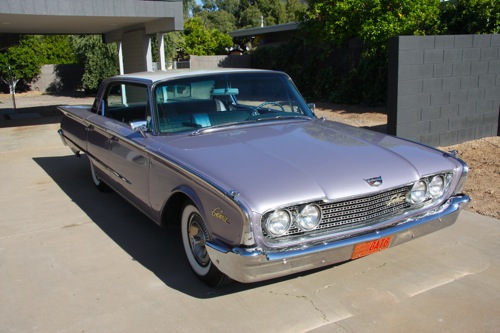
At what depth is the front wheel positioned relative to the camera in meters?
3.78

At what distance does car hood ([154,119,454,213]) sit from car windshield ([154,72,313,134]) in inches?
8.3

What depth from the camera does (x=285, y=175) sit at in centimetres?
348

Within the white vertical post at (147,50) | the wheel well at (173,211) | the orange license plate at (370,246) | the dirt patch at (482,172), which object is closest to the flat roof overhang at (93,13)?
the white vertical post at (147,50)

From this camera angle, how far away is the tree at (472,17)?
10297 millimetres

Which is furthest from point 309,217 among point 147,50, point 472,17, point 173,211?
point 147,50

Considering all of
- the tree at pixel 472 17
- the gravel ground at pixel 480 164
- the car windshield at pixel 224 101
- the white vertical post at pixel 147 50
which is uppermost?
the tree at pixel 472 17

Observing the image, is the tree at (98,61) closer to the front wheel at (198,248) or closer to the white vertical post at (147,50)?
the white vertical post at (147,50)

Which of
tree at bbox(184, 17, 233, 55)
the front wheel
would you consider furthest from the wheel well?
tree at bbox(184, 17, 233, 55)

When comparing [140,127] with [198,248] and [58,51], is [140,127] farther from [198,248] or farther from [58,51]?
[58,51]

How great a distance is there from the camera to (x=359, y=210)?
3547 mm

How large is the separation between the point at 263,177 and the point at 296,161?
0.40 meters

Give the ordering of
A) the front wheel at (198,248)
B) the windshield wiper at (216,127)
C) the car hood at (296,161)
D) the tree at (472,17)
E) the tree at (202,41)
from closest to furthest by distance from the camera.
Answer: the car hood at (296,161), the front wheel at (198,248), the windshield wiper at (216,127), the tree at (472,17), the tree at (202,41)

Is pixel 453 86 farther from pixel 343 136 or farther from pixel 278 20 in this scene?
pixel 278 20

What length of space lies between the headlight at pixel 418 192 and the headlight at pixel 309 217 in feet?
2.92
